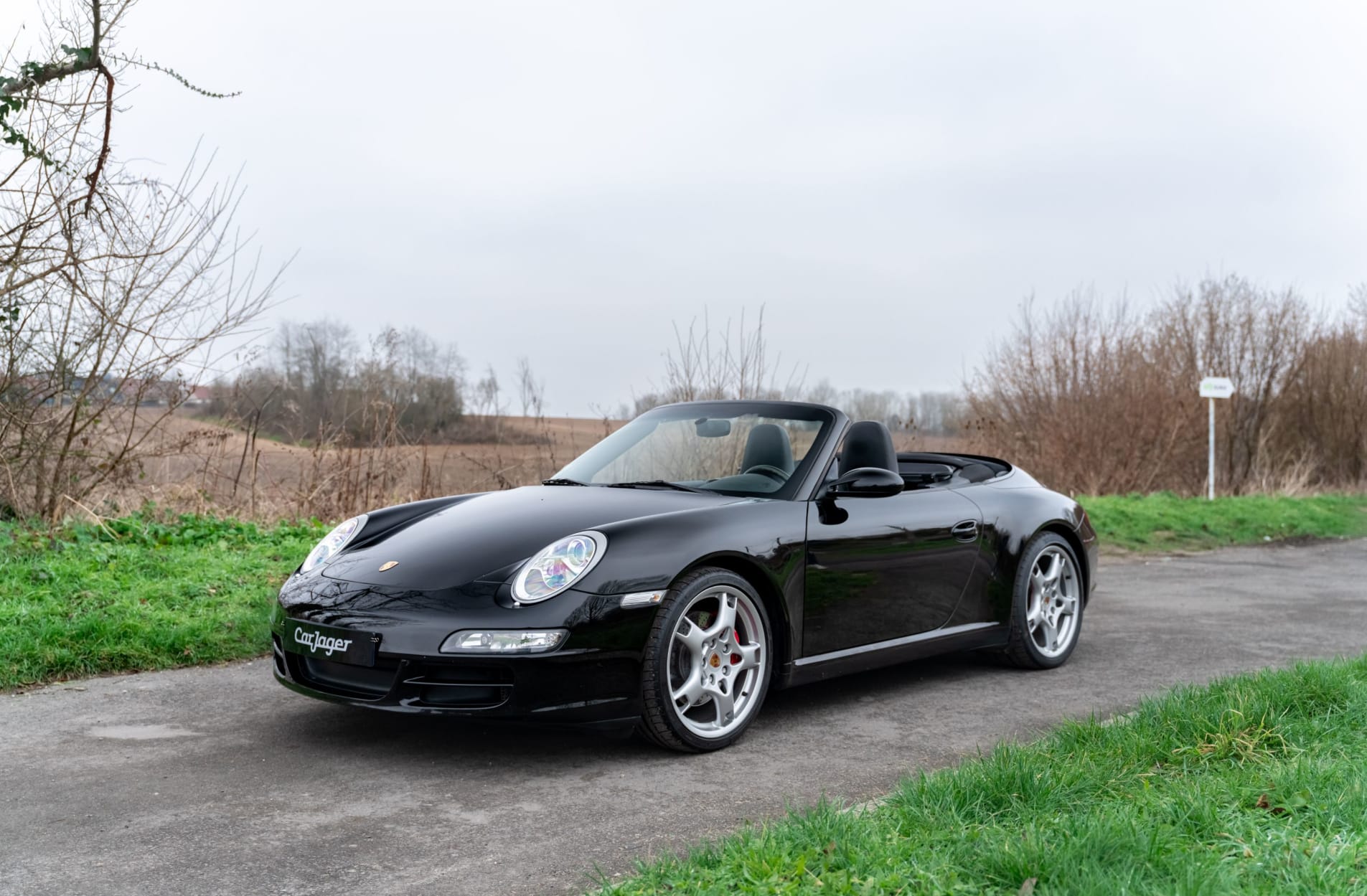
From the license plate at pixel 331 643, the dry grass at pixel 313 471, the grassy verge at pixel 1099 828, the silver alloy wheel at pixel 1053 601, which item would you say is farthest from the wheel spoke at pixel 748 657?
the dry grass at pixel 313 471

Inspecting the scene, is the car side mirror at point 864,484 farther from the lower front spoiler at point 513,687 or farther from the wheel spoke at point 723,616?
the lower front spoiler at point 513,687

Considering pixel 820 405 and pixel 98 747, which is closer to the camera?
pixel 98 747

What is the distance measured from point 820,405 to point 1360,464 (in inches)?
960

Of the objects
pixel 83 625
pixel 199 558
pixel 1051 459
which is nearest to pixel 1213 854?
pixel 83 625

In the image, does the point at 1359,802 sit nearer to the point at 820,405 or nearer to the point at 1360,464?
the point at 820,405

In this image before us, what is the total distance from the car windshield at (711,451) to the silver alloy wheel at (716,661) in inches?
25.8

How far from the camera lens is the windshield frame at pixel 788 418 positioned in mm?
5133

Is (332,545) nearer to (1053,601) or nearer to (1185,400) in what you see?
(1053,601)

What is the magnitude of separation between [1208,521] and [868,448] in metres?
11.7

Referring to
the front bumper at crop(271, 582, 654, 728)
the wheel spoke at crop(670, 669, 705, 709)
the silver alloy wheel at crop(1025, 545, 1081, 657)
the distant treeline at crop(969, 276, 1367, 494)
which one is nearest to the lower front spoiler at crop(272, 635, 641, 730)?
the front bumper at crop(271, 582, 654, 728)

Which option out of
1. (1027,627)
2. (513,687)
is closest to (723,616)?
(513,687)

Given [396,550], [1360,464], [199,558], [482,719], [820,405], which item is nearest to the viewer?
[482,719]

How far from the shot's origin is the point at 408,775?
162 inches

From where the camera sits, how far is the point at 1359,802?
3.17 m
